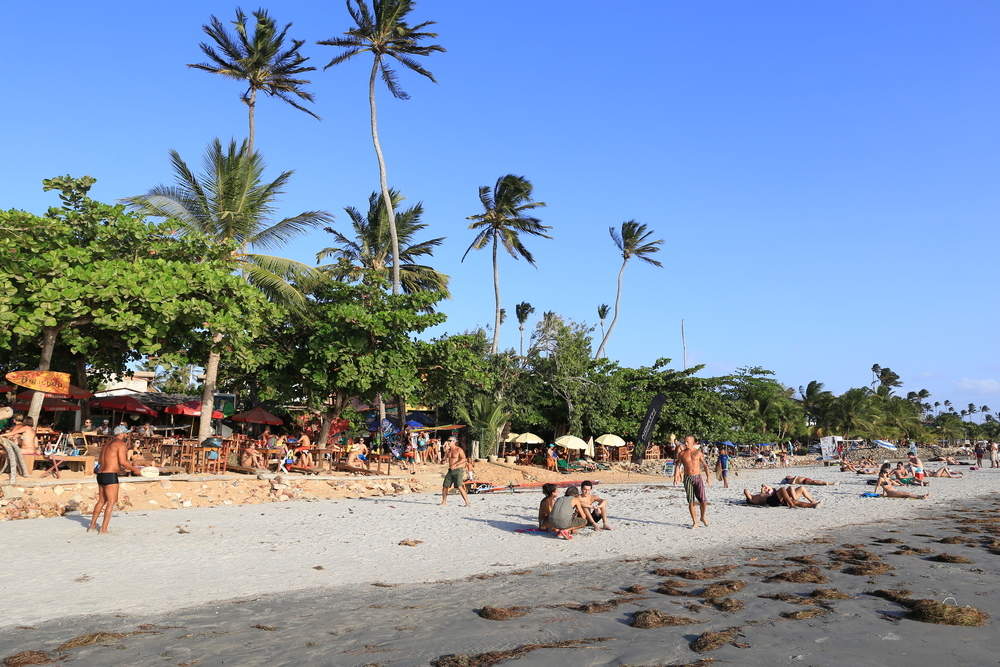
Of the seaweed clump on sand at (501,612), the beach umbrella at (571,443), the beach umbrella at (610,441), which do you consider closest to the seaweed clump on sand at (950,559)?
the seaweed clump on sand at (501,612)

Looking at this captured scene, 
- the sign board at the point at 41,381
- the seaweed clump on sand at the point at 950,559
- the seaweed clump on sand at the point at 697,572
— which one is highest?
the sign board at the point at 41,381

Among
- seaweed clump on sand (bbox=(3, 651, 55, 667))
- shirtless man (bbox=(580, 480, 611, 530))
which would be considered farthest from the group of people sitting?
seaweed clump on sand (bbox=(3, 651, 55, 667))

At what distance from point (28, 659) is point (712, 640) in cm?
453

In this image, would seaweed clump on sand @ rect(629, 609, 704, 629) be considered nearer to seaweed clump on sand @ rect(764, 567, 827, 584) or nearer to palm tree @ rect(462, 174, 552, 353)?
seaweed clump on sand @ rect(764, 567, 827, 584)

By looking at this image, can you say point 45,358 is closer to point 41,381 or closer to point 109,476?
point 41,381

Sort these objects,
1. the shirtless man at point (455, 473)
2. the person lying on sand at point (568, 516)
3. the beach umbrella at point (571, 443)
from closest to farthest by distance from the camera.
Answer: the person lying on sand at point (568, 516)
the shirtless man at point (455, 473)
the beach umbrella at point (571, 443)

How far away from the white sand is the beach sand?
0.04 m

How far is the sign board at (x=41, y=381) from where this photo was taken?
13047 millimetres

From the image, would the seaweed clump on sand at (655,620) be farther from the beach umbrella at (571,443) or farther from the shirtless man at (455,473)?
the beach umbrella at (571,443)

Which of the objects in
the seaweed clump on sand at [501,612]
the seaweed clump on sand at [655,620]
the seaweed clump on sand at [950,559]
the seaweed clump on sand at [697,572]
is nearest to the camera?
the seaweed clump on sand at [655,620]

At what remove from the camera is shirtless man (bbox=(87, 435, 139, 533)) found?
32.5 feet

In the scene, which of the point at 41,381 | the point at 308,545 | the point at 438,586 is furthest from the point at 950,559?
the point at 41,381

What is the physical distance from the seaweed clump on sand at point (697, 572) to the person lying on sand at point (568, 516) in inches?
99.3

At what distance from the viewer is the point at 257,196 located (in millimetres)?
20922
